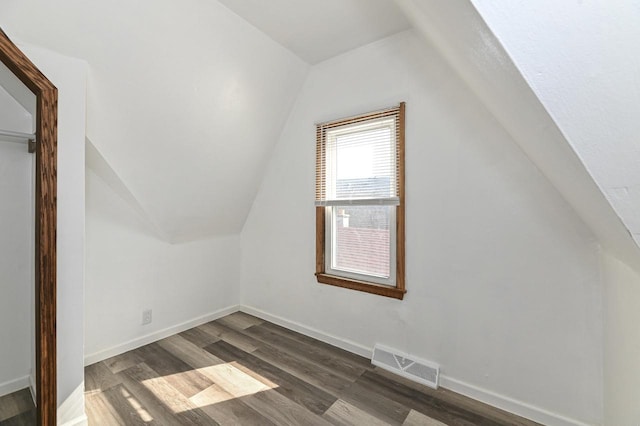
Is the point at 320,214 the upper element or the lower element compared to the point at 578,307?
upper

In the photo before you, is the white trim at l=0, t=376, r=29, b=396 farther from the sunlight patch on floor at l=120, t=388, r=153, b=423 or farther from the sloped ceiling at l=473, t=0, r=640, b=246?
the sloped ceiling at l=473, t=0, r=640, b=246

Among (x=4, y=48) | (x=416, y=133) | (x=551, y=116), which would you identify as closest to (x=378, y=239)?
(x=416, y=133)

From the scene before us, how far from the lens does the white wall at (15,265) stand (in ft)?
5.15

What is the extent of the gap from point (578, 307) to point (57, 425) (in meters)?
2.80

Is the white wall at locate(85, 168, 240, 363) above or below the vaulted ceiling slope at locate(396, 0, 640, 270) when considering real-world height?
below

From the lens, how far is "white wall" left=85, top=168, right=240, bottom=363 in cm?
213

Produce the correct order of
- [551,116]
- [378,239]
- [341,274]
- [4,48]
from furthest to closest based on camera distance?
[341,274] → [378,239] → [4,48] → [551,116]

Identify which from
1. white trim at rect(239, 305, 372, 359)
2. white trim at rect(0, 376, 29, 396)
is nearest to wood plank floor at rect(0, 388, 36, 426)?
white trim at rect(0, 376, 29, 396)

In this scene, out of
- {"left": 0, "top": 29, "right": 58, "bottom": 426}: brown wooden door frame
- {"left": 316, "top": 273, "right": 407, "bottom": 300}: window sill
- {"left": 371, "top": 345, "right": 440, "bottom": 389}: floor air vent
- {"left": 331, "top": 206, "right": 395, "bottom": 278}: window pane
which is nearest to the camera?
{"left": 0, "top": 29, "right": 58, "bottom": 426}: brown wooden door frame

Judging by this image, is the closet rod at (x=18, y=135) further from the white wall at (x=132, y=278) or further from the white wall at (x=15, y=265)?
the white wall at (x=132, y=278)

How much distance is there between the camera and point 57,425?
142 cm

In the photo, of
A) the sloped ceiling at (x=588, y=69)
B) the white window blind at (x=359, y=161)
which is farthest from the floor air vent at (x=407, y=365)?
the sloped ceiling at (x=588, y=69)

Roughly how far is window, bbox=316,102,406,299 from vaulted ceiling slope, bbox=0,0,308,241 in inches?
26.3

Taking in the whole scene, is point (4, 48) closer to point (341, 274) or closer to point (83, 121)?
point (83, 121)
